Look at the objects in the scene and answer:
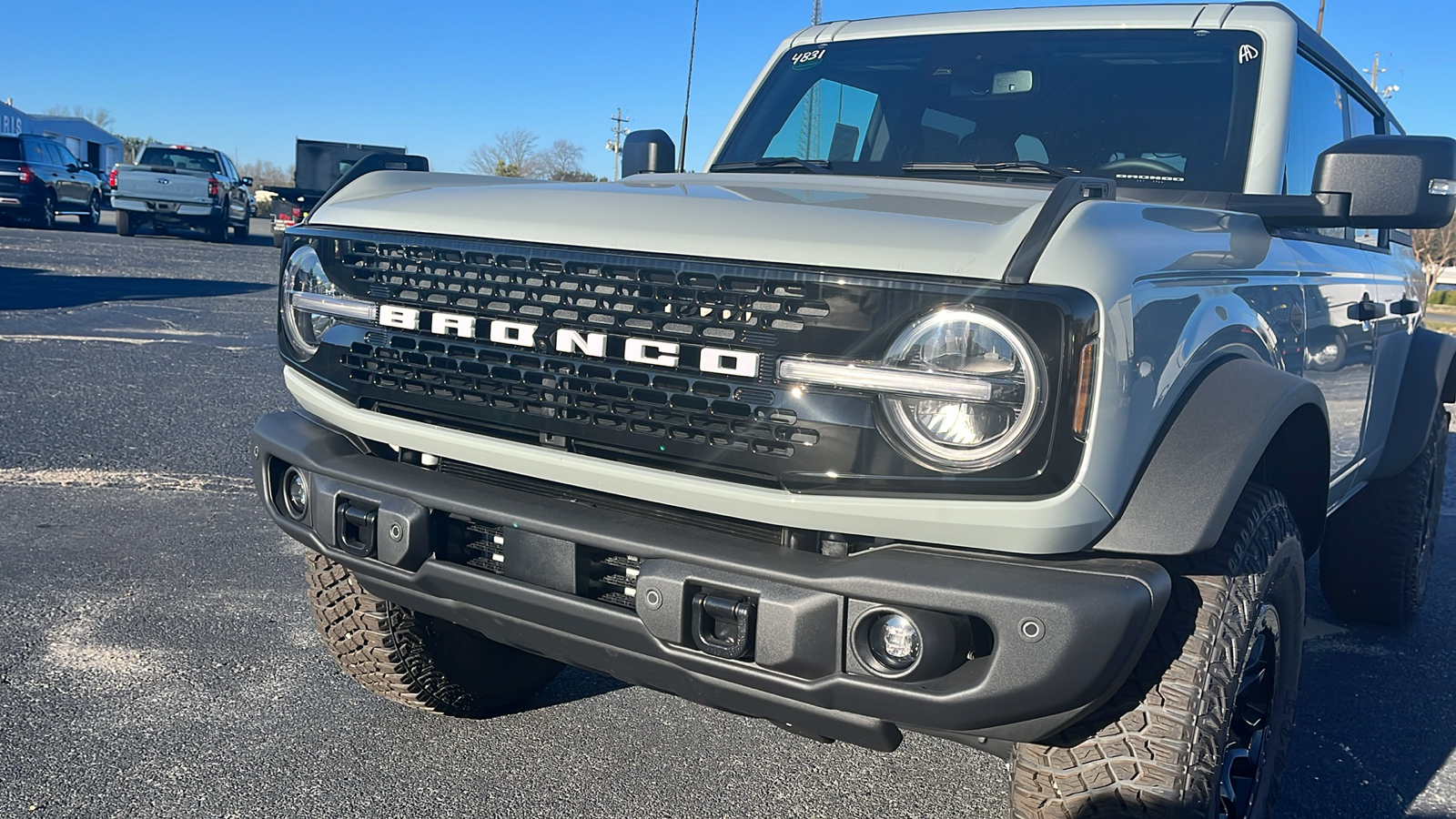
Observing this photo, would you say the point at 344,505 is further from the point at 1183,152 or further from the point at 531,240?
the point at 1183,152

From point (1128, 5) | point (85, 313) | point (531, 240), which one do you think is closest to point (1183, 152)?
point (1128, 5)

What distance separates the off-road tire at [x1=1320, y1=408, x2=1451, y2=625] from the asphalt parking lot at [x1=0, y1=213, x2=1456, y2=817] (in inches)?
5.2

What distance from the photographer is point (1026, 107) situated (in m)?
3.24

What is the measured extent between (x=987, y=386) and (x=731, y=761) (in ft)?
5.02

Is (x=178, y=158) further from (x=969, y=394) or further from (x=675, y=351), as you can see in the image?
(x=969, y=394)

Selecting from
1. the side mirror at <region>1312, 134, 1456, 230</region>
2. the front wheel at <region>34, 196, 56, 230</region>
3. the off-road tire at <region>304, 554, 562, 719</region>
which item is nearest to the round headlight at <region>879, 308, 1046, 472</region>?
the side mirror at <region>1312, 134, 1456, 230</region>

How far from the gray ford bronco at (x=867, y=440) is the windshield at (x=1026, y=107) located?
79 millimetres

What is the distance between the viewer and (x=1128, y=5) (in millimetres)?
3334

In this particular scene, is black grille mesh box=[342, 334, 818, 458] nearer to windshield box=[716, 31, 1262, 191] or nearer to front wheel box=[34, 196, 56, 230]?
windshield box=[716, 31, 1262, 191]

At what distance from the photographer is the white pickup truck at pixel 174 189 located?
70.4 feet

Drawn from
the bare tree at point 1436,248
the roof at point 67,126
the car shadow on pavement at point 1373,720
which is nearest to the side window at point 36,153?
the car shadow on pavement at point 1373,720

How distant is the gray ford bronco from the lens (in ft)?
5.96

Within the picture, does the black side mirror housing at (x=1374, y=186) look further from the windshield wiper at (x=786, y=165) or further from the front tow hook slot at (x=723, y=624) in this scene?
the front tow hook slot at (x=723, y=624)

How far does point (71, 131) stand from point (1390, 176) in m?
81.4
